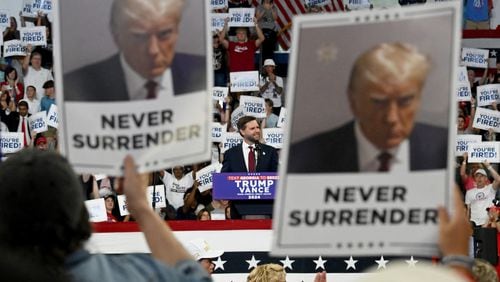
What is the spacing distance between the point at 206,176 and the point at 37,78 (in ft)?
14.6

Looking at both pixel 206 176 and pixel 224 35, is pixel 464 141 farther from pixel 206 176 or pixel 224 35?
pixel 224 35

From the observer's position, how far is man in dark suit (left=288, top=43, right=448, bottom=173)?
3117mm

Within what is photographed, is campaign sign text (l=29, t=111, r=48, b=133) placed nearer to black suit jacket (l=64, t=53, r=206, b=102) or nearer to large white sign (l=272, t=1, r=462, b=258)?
black suit jacket (l=64, t=53, r=206, b=102)

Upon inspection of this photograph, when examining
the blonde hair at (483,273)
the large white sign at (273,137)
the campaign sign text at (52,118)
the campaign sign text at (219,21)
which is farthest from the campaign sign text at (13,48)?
the blonde hair at (483,273)

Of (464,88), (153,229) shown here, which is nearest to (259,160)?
(464,88)

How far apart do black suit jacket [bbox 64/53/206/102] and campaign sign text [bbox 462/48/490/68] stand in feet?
50.7

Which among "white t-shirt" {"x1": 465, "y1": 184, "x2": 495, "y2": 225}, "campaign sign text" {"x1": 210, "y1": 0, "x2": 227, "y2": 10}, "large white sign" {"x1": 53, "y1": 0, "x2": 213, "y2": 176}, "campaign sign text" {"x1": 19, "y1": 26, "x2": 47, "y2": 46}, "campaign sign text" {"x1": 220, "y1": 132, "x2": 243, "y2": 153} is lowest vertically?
"white t-shirt" {"x1": 465, "y1": 184, "x2": 495, "y2": 225}

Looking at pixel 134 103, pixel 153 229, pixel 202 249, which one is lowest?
pixel 202 249

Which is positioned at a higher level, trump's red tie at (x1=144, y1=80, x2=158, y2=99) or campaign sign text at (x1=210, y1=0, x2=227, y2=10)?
campaign sign text at (x1=210, y1=0, x2=227, y2=10)

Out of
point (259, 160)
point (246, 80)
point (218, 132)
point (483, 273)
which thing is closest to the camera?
point (483, 273)

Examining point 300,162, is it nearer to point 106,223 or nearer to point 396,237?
point 396,237

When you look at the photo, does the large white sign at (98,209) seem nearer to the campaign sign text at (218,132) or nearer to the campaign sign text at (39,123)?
the campaign sign text at (218,132)

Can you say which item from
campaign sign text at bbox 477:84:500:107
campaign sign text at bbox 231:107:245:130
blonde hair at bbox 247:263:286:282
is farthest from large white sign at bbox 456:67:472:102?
blonde hair at bbox 247:263:286:282

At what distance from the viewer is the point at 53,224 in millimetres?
2568
